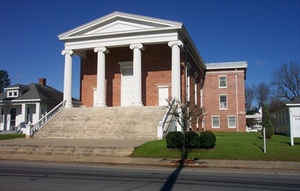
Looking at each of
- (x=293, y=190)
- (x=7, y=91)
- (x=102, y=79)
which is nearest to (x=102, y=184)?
(x=293, y=190)

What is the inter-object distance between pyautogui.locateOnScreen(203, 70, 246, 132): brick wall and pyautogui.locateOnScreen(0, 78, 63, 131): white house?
2154 cm

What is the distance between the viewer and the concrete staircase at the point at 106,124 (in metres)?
22.7

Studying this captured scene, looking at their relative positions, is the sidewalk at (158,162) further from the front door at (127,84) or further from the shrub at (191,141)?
the front door at (127,84)

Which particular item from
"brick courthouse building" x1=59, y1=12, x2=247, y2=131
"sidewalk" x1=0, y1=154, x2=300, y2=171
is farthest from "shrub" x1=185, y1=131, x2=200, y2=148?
"brick courthouse building" x1=59, y1=12, x2=247, y2=131

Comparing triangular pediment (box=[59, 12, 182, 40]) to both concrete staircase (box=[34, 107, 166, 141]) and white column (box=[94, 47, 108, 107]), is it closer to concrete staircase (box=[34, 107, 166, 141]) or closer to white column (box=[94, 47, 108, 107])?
white column (box=[94, 47, 108, 107])

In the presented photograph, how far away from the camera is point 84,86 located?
3384 cm

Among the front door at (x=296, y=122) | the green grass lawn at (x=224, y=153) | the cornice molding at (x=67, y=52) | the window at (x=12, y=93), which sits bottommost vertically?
A: the green grass lawn at (x=224, y=153)

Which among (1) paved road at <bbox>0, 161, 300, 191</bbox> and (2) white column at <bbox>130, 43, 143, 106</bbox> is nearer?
(1) paved road at <bbox>0, 161, 300, 191</bbox>

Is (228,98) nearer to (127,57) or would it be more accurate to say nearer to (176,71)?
(127,57)

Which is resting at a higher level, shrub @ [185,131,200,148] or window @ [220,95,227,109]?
window @ [220,95,227,109]

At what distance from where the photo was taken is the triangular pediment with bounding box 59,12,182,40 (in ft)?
92.7

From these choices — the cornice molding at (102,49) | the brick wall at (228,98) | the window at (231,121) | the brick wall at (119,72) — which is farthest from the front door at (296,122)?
the window at (231,121)

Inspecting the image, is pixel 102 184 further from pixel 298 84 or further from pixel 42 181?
pixel 298 84

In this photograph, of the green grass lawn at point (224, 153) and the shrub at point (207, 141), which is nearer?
the green grass lawn at point (224, 153)
